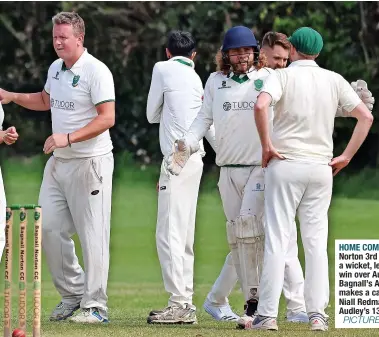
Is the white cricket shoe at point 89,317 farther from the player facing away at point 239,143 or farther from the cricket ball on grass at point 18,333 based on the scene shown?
the cricket ball on grass at point 18,333

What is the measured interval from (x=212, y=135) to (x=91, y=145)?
0.79m

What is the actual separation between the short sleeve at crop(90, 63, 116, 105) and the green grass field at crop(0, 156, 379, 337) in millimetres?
1379

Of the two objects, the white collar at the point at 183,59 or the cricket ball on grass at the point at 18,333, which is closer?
the cricket ball on grass at the point at 18,333

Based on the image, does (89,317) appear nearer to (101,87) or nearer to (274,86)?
(101,87)

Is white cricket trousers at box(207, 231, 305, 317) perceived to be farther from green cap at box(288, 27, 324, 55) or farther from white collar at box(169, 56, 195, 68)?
green cap at box(288, 27, 324, 55)

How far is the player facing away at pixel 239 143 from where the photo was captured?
8.07 metres

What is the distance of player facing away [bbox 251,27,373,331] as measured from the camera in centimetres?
775

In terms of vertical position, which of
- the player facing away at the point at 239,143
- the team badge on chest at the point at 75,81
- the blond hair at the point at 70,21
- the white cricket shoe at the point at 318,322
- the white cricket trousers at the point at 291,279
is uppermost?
the blond hair at the point at 70,21

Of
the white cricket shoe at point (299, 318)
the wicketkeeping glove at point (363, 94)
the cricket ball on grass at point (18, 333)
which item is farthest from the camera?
the white cricket shoe at point (299, 318)

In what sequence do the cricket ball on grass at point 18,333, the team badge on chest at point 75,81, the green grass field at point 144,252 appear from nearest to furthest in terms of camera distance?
1. the cricket ball on grass at point 18,333
2. the green grass field at point 144,252
3. the team badge on chest at point 75,81

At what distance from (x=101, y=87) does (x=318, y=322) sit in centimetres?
197

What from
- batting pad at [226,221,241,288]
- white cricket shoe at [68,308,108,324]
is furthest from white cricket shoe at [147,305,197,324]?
batting pad at [226,221,241,288]

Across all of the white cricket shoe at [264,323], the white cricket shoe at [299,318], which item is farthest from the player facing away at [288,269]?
the white cricket shoe at [264,323]

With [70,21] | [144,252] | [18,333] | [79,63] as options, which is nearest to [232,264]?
[79,63]
